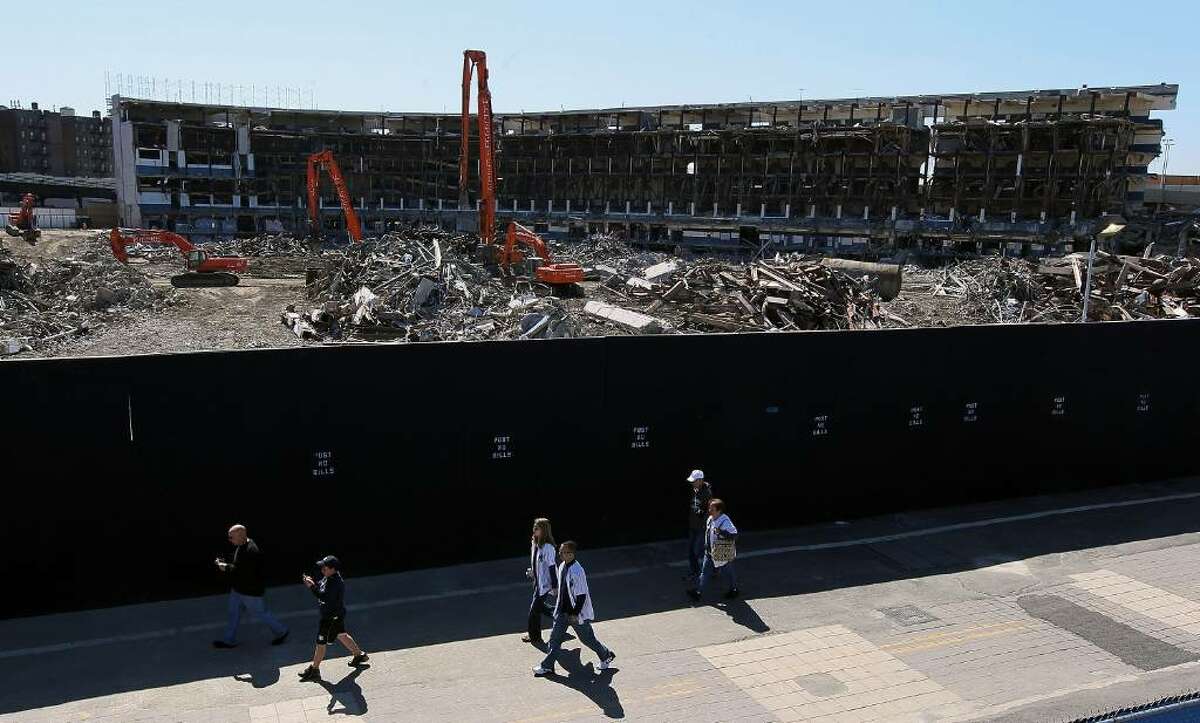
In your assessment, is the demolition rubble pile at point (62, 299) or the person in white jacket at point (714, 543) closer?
the person in white jacket at point (714, 543)

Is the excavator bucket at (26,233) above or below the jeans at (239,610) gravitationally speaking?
above

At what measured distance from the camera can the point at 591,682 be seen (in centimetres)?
797

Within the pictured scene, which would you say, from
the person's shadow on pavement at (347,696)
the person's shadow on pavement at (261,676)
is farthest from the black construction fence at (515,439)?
the person's shadow on pavement at (347,696)

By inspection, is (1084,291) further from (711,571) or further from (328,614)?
(328,614)

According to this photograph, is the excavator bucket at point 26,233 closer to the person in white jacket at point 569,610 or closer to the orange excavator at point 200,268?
the orange excavator at point 200,268

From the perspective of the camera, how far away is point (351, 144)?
246 feet

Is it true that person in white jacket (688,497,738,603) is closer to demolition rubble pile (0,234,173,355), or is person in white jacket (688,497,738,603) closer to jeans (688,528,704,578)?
jeans (688,528,704,578)

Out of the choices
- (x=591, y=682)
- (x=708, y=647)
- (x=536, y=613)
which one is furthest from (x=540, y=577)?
(x=708, y=647)

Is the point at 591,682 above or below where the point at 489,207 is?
below

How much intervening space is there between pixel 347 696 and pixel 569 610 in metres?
2.05

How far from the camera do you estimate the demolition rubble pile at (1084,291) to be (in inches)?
864

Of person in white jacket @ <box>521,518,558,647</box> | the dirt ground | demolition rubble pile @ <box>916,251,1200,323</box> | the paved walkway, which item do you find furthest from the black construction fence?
the dirt ground

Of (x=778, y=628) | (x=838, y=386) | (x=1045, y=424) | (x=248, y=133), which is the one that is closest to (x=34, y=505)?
(x=778, y=628)

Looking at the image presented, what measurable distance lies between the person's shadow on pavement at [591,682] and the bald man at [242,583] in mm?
2803
